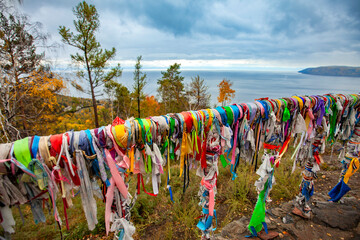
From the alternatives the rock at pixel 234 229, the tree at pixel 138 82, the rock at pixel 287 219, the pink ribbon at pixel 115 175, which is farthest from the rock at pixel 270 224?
the tree at pixel 138 82

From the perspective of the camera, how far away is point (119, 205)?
170cm

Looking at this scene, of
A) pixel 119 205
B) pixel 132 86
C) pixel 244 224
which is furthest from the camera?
pixel 132 86

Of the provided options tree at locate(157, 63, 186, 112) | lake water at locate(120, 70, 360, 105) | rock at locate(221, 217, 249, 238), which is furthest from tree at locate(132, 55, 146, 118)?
rock at locate(221, 217, 249, 238)

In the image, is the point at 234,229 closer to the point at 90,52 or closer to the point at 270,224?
the point at 270,224

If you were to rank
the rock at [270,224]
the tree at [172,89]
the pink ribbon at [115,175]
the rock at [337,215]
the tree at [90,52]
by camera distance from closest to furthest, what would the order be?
1. the pink ribbon at [115,175]
2. the rock at [270,224]
3. the rock at [337,215]
4. the tree at [90,52]
5. the tree at [172,89]

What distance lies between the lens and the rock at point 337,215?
3.36m

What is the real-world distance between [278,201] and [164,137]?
438 centimetres

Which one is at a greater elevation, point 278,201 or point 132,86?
point 132,86

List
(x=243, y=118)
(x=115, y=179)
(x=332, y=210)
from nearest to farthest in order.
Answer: (x=115, y=179) → (x=243, y=118) → (x=332, y=210)

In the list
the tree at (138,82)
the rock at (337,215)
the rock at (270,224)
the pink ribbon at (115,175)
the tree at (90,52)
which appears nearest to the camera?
the pink ribbon at (115,175)

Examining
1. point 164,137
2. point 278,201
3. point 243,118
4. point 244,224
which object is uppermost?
point 243,118

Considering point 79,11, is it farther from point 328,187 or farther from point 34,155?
point 328,187

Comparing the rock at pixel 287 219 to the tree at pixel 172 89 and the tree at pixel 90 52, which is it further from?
the tree at pixel 172 89

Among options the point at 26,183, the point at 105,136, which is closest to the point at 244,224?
the point at 105,136
